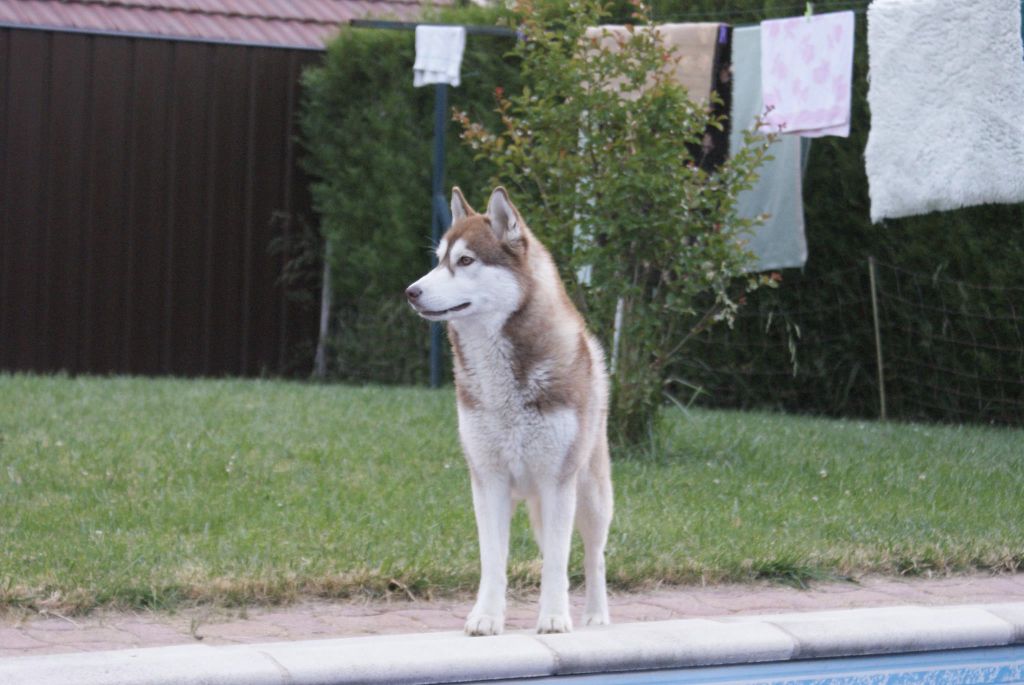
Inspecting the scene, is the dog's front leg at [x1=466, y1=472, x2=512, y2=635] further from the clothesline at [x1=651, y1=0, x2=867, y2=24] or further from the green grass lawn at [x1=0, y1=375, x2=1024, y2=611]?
the clothesline at [x1=651, y1=0, x2=867, y2=24]

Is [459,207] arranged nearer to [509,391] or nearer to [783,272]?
[509,391]

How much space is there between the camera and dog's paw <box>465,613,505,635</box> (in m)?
3.38

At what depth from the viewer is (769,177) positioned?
794 centimetres

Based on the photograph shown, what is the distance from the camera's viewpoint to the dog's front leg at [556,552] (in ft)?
11.2

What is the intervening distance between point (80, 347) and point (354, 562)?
5878 millimetres

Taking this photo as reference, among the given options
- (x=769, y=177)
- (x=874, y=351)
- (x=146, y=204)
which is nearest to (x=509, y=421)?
(x=769, y=177)

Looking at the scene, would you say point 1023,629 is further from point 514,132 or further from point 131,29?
point 131,29

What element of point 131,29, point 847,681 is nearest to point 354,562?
point 847,681

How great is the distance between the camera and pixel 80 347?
370 inches

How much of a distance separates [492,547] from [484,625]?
0.19 m

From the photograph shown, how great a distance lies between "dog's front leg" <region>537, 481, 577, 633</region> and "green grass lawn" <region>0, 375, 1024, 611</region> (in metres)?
0.71

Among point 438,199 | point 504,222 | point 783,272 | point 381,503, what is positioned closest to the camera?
point 504,222

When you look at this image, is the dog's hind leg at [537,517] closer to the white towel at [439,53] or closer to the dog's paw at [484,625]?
the dog's paw at [484,625]

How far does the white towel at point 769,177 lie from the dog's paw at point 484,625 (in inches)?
186
